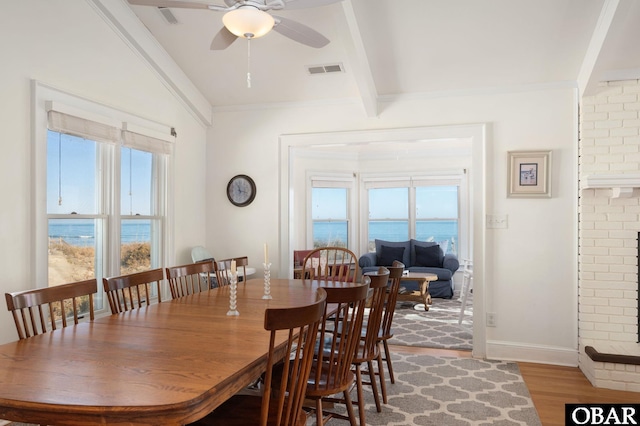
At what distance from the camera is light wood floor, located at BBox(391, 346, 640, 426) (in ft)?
10.4

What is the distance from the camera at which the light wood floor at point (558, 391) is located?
10.4 ft

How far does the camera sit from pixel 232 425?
5.84 ft

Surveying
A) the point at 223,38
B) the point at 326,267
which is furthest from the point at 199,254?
the point at 223,38

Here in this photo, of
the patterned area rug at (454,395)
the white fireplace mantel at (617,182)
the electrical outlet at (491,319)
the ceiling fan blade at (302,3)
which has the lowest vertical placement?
the patterned area rug at (454,395)

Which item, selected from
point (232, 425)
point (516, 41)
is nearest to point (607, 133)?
point (516, 41)

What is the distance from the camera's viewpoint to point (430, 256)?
7863 mm

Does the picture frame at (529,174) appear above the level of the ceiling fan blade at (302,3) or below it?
below

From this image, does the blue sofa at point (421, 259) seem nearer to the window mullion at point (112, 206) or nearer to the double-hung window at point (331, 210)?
the double-hung window at point (331, 210)

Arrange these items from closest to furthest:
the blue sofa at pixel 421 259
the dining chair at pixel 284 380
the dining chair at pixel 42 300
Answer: the dining chair at pixel 284 380, the dining chair at pixel 42 300, the blue sofa at pixel 421 259

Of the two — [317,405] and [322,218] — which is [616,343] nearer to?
[317,405]

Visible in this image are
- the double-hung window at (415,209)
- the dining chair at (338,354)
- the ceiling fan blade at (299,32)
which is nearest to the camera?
the dining chair at (338,354)

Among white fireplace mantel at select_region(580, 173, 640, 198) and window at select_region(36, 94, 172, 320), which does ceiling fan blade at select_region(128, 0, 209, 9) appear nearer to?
window at select_region(36, 94, 172, 320)

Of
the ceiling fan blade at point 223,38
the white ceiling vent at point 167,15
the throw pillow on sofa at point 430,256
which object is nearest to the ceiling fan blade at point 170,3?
the ceiling fan blade at point 223,38

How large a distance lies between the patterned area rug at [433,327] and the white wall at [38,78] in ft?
11.3
